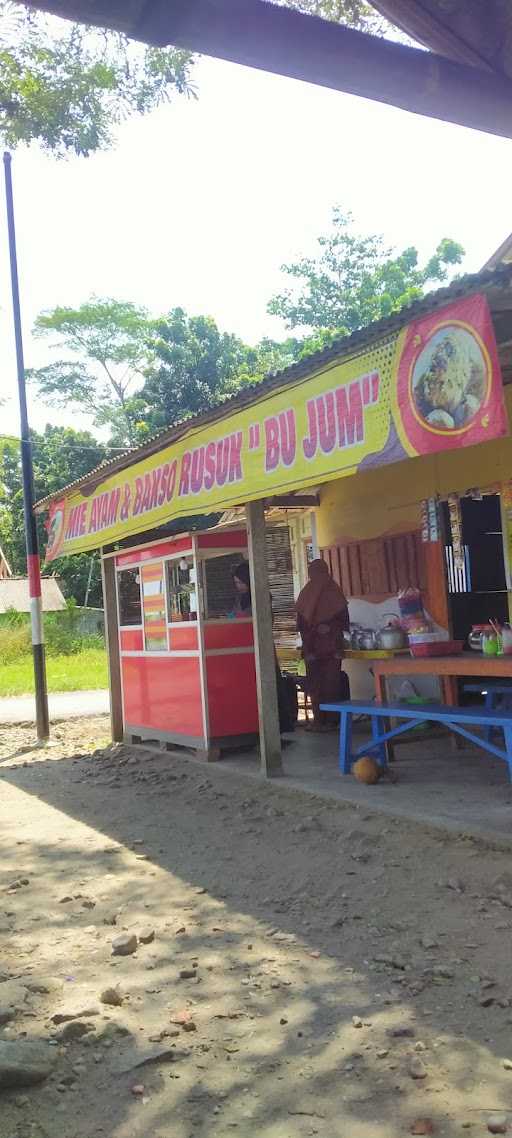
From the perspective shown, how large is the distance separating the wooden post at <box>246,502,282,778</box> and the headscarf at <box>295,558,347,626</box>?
177cm

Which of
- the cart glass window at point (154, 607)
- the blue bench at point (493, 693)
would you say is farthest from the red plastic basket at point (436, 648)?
the cart glass window at point (154, 607)

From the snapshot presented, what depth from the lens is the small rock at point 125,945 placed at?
440 cm

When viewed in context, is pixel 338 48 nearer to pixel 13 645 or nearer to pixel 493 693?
pixel 493 693

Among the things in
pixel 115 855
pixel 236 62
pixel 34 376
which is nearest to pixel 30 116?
pixel 236 62

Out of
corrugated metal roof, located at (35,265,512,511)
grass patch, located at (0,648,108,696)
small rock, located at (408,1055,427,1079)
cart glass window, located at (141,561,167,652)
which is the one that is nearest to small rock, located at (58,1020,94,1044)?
small rock, located at (408,1055,427,1079)

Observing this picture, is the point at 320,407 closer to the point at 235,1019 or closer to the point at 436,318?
the point at 436,318

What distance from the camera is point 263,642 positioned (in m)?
7.68

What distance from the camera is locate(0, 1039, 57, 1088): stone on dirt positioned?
10.4ft

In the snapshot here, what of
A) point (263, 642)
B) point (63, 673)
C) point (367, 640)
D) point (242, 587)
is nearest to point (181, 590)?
point (242, 587)

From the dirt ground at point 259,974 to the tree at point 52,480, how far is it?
2338cm

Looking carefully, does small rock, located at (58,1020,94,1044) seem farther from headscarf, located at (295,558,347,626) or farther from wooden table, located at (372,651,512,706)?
headscarf, located at (295,558,347,626)

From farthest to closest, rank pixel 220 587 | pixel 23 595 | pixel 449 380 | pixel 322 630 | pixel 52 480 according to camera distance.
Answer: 1. pixel 23 595
2. pixel 52 480
3. pixel 322 630
4. pixel 220 587
5. pixel 449 380

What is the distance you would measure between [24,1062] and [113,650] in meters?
8.00

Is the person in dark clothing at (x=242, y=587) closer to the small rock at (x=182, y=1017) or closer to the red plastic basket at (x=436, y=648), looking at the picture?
the red plastic basket at (x=436, y=648)
